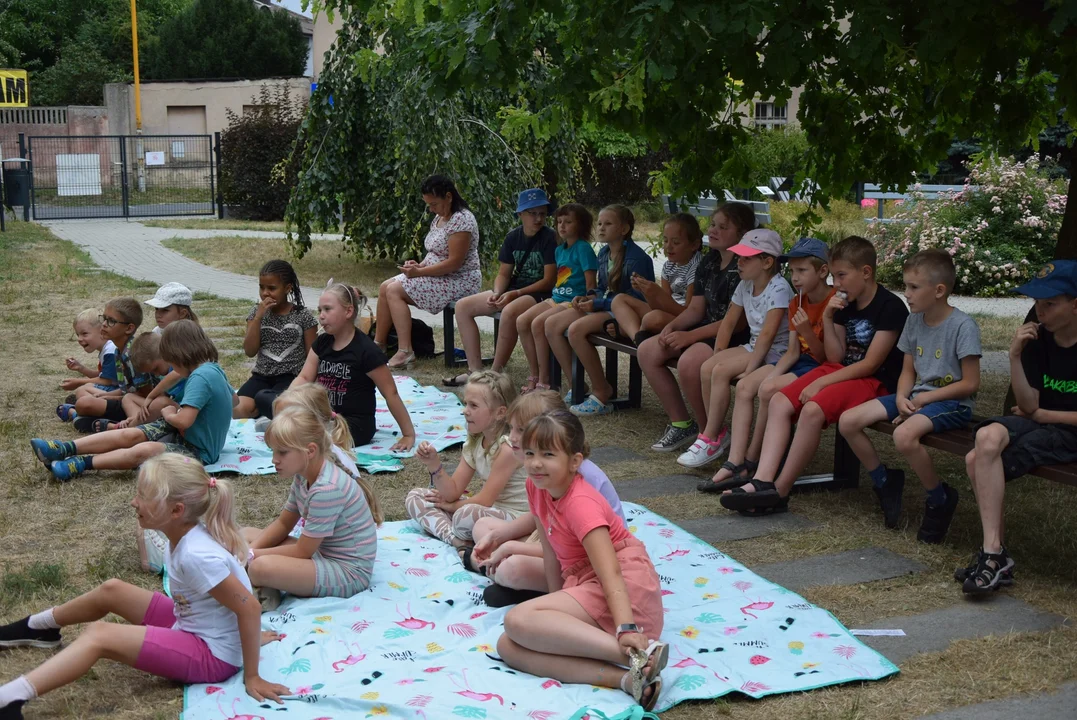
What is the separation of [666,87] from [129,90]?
3174 cm

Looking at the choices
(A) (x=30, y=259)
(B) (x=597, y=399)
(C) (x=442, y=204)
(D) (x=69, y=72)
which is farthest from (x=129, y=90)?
(B) (x=597, y=399)

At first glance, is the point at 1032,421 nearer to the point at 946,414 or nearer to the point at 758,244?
the point at 946,414

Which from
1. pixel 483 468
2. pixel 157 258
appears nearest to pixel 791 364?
pixel 483 468

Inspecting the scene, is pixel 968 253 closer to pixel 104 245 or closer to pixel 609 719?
pixel 609 719

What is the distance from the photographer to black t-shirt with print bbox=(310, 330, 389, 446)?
643 cm

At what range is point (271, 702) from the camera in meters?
3.51

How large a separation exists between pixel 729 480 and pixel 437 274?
4.06m

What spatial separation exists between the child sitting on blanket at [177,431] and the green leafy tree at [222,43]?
33.8 meters

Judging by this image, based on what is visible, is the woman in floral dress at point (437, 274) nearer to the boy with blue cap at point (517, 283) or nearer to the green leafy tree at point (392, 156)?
the boy with blue cap at point (517, 283)

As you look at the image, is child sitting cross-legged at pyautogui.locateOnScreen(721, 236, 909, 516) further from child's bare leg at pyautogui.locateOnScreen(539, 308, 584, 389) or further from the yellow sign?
the yellow sign

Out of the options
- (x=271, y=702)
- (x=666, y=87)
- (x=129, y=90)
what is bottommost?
(x=271, y=702)

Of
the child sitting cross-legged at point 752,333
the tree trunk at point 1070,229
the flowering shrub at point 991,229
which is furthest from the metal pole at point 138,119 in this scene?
the tree trunk at point 1070,229

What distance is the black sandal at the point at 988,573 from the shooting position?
4344mm

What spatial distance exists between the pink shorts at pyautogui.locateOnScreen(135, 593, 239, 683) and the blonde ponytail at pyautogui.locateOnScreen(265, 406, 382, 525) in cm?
75
